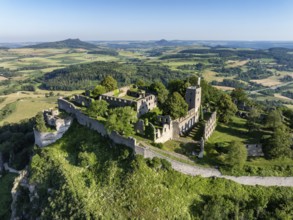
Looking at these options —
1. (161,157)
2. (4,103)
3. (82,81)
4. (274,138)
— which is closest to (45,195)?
(161,157)

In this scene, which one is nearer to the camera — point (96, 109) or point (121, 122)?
point (121, 122)

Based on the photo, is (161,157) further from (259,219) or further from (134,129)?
(259,219)

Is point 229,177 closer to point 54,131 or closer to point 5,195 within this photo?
point 54,131

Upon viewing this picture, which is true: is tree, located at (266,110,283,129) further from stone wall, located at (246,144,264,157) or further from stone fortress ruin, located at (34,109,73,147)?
stone fortress ruin, located at (34,109,73,147)

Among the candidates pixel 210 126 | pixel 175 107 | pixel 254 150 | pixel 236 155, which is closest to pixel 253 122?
pixel 210 126

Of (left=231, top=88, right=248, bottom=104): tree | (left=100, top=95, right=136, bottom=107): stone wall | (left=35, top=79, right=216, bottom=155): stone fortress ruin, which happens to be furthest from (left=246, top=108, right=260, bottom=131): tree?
(left=100, top=95, right=136, bottom=107): stone wall

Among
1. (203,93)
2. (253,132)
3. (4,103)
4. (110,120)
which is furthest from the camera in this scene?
(4,103)

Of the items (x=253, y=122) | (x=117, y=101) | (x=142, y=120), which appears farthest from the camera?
(x=117, y=101)
